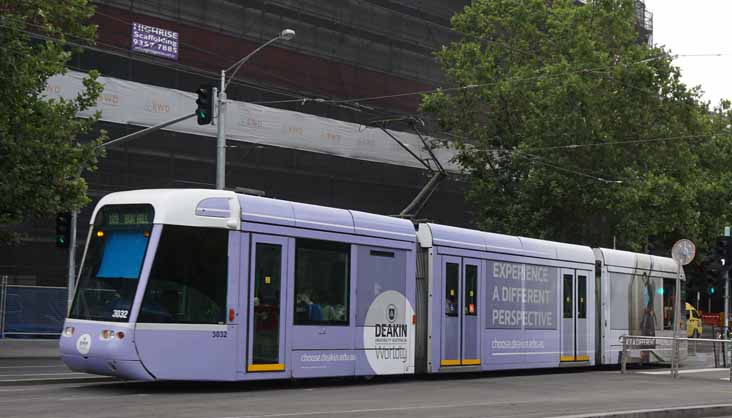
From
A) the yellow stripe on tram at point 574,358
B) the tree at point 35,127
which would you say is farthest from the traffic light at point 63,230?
the yellow stripe on tram at point 574,358

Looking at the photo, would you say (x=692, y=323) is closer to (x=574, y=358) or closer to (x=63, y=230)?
(x=574, y=358)

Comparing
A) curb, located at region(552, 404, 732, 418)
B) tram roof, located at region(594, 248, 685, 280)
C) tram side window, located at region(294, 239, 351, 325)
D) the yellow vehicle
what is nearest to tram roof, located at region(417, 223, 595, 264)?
tram roof, located at region(594, 248, 685, 280)

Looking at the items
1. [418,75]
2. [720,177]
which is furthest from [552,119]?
[720,177]

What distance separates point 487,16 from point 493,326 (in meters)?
23.8

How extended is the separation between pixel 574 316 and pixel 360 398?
33.4ft

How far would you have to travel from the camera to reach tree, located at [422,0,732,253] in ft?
129

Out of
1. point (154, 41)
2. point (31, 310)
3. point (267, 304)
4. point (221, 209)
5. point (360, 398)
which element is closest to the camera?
point (360, 398)

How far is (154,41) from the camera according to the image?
3553 centimetres

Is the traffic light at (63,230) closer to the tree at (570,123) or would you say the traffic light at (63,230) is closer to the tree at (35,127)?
the tree at (35,127)

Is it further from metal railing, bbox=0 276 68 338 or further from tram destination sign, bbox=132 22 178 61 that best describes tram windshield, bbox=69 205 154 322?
tram destination sign, bbox=132 22 178 61

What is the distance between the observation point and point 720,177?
154ft

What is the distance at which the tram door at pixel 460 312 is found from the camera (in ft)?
65.1

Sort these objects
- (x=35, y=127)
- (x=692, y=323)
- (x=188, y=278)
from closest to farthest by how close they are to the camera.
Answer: (x=188, y=278), (x=35, y=127), (x=692, y=323)

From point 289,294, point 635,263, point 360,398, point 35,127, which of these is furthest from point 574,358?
point 35,127
